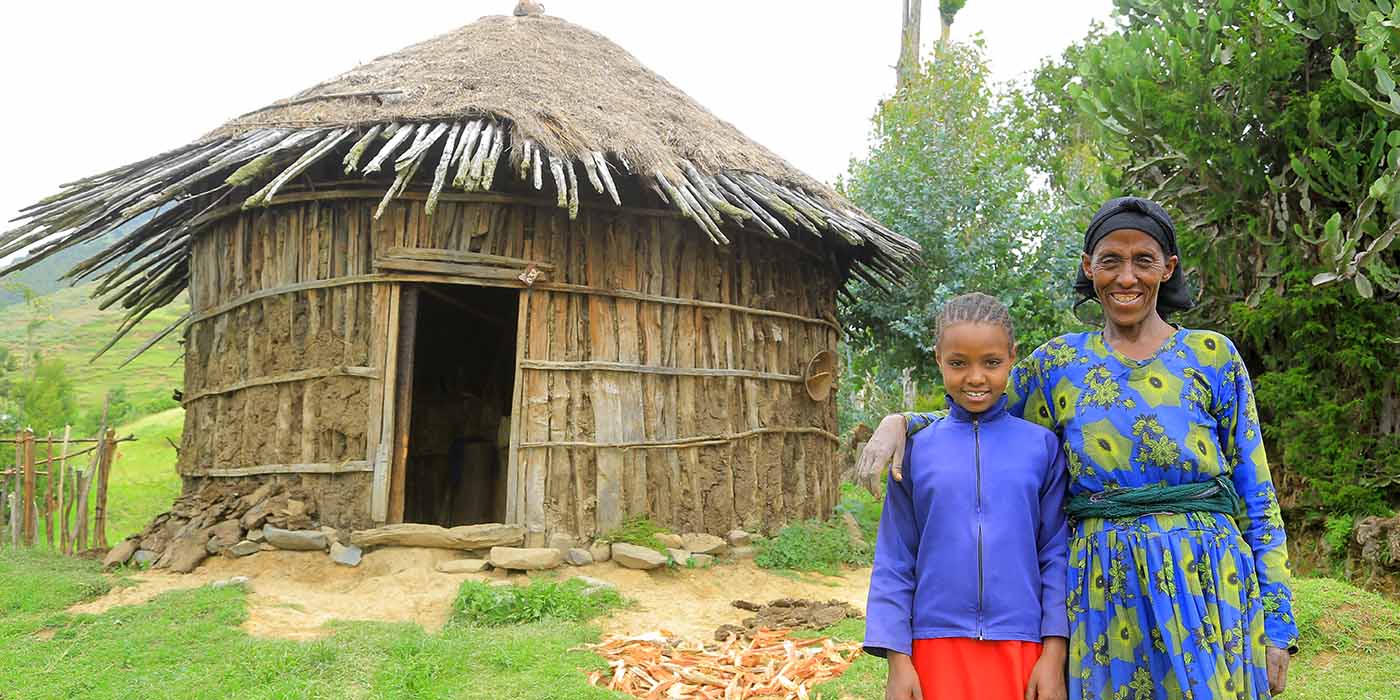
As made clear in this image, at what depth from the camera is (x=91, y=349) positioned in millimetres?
31344

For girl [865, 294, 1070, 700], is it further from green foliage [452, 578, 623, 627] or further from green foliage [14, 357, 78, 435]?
green foliage [14, 357, 78, 435]

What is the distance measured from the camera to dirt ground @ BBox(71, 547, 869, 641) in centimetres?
523

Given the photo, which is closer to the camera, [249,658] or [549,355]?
[249,658]

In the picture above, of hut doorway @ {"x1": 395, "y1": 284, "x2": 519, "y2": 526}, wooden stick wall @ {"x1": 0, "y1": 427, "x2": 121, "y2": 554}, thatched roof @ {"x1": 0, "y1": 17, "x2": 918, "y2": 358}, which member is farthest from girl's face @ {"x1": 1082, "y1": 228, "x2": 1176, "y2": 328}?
hut doorway @ {"x1": 395, "y1": 284, "x2": 519, "y2": 526}

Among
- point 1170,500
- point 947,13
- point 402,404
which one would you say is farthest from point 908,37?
point 1170,500

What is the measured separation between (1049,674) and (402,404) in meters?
5.34

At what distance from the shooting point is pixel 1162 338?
6.51ft

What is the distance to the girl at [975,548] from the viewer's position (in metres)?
1.91

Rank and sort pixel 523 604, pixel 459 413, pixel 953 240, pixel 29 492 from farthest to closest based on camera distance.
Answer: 1. pixel 953 240
2. pixel 459 413
3. pixel 29 492
4. pixel 523 604

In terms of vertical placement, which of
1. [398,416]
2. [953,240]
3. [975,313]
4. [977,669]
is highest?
[953,240]

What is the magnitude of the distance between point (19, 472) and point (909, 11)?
1704 centimetres

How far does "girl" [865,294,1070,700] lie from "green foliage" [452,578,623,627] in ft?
11.4

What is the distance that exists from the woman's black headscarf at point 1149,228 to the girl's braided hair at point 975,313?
0.72 ft

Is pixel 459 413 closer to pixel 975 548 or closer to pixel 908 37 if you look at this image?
pixel 975 548
